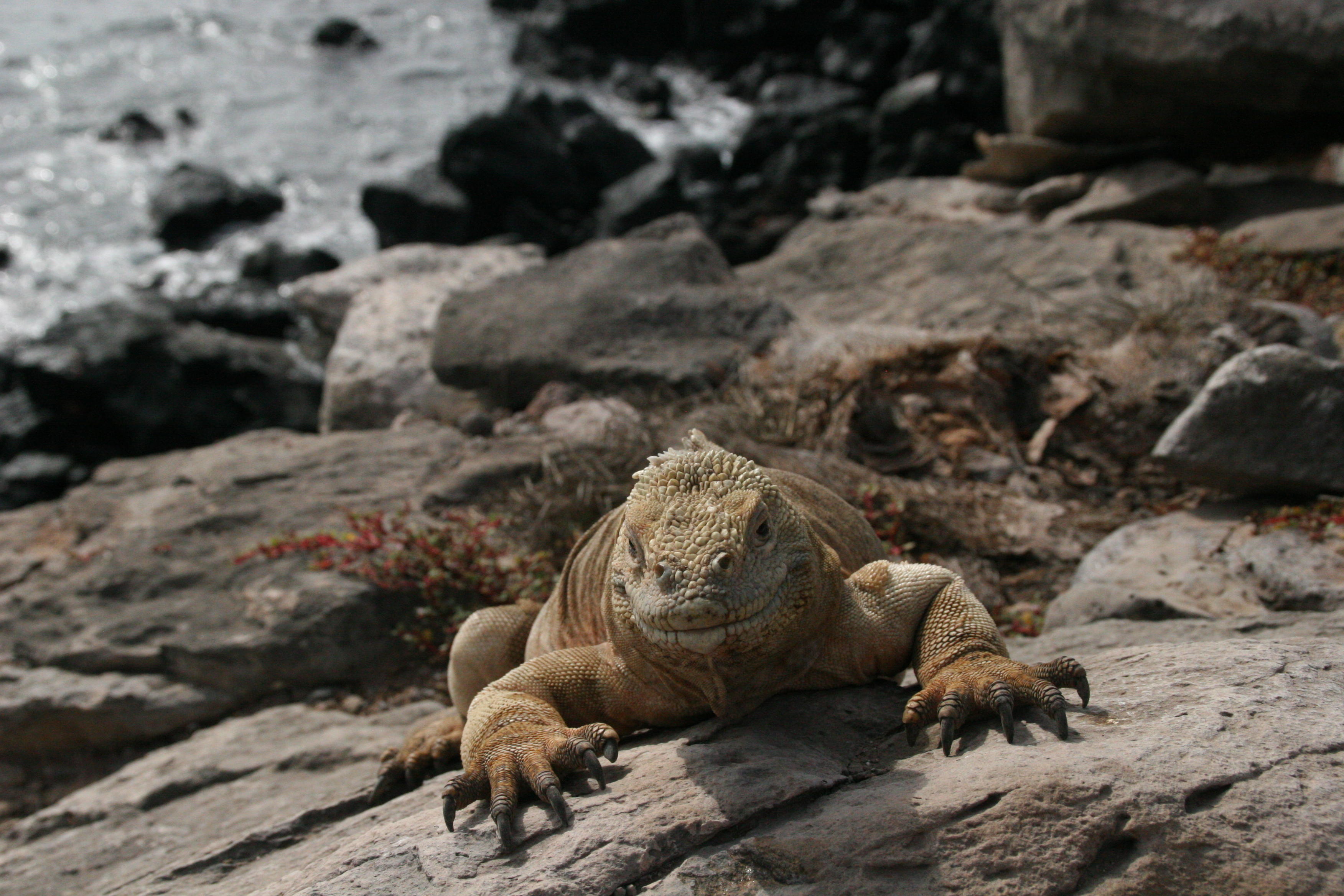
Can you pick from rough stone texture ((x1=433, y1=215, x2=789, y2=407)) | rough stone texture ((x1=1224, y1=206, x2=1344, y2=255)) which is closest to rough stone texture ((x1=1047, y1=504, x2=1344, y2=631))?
rough stone texture ((x1=433, y1=215, x2=789, y2=407))

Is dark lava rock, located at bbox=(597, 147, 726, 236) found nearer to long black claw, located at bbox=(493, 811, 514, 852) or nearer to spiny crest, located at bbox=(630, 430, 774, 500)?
spiny crest, located at bbox=(630, 430, 774, 500)

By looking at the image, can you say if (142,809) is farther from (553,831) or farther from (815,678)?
(815,678)

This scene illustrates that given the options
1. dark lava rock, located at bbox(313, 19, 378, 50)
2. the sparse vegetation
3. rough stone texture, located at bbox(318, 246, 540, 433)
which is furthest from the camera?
dark lava rock, located at bbox(313, 19, 378, 50)

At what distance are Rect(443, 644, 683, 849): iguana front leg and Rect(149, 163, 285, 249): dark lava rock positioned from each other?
19.9m

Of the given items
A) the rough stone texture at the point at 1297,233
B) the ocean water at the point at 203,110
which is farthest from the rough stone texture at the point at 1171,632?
the ocean water at the point at 203,110

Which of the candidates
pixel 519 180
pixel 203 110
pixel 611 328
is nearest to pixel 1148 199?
pixel 611 328

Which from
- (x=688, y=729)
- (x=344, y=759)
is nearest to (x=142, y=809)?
(x=344, y=759)

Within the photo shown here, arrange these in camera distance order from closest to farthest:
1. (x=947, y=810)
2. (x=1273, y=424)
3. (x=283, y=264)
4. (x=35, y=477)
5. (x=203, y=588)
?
1. (x=947, y=810)
2. (x=1273, y=424)
3. (x=203, y=588)
4. (x=35, y=477)
5. (x=283, y=264)

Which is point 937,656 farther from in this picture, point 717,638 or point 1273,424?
point 1273,424

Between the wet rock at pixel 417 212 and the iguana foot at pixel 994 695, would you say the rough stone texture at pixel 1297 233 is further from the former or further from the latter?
the wet rock at pixel 417 212

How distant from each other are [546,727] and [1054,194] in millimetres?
10774

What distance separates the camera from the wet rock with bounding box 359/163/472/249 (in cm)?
1959

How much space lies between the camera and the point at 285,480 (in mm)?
8312

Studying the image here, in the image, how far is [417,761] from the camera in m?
4.41
